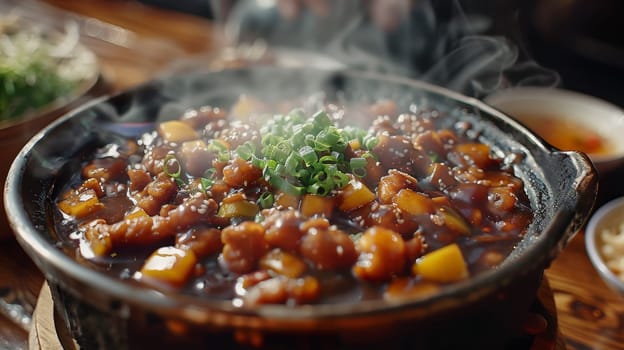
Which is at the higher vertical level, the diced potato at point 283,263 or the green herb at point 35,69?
the diced potato at point 283,263

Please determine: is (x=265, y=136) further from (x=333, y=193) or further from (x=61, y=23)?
(x=61, y=23)

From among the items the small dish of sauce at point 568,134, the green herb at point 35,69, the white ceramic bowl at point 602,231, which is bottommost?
the white ceramic bowl at point 602,231

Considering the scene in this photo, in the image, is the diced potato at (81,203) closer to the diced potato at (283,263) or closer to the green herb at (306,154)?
the green herb at (306,154)

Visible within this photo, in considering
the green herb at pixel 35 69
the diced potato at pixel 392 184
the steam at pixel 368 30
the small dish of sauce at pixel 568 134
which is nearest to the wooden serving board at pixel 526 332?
the diced potato at pixel 392 184

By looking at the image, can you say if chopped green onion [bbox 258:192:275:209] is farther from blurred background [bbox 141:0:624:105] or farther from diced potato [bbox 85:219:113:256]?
blurred background [bbox 141:0:624:105]

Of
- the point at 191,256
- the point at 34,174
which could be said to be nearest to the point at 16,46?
the point at 34,174

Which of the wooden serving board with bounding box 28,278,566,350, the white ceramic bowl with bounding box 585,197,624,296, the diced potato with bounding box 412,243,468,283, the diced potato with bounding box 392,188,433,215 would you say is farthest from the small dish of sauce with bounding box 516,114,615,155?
the diced potato with bounding box 412,243,468,283

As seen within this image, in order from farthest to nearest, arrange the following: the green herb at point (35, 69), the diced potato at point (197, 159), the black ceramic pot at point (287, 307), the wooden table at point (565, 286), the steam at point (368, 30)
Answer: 1. the steam at point (368, 30)
2. the green herb at point (35, 69)
3. the wooden table at point (565, 286)
4. the diced potato at point (197, 159)
5. the black ceramic pot at point (287, 307)
